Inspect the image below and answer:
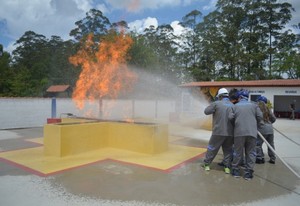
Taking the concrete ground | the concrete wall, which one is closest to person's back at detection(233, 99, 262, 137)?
the concrete ground

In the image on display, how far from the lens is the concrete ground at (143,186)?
13.1ft

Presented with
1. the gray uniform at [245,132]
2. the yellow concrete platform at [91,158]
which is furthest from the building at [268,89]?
the gray uniform at [245,132]

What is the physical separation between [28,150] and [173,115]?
36.9 ft

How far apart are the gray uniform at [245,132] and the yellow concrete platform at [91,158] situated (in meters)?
1.49

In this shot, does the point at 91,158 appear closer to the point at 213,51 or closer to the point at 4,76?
the point at 4,76

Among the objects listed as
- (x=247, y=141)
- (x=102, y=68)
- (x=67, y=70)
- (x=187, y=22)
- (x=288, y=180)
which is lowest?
(x=288, y=180)

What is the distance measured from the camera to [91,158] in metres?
6.60

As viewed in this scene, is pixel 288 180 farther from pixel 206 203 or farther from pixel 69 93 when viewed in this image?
pixel 69 93

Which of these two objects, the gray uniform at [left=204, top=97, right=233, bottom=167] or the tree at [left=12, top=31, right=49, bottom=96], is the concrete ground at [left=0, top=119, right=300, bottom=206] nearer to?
the gray uniform at [left=204, top=97, right=233, bottom=167]

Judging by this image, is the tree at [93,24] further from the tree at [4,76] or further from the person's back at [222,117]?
the person's back at [222,117]

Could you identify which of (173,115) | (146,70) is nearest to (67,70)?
(146,70)

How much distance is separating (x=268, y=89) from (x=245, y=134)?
16.2 meters

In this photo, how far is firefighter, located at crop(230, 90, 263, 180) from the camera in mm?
5219

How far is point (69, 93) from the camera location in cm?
2542
